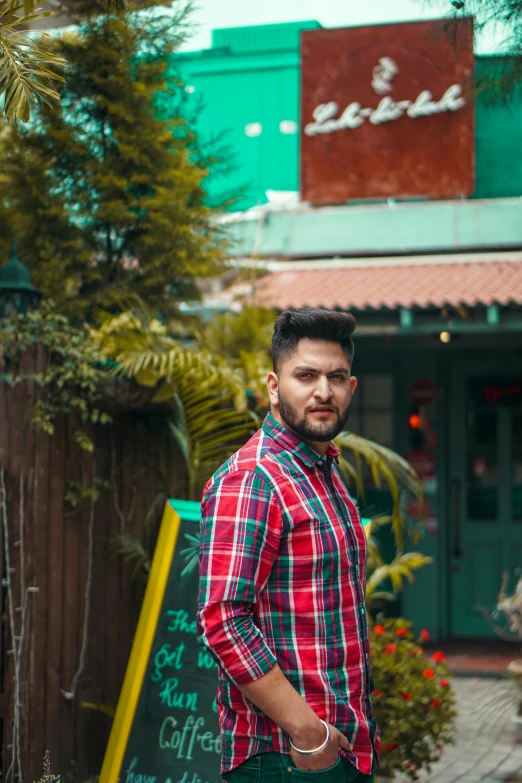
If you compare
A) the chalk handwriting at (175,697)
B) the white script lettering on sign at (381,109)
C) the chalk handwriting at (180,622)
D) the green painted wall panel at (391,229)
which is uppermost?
the white script lettering on sign at (381,109)

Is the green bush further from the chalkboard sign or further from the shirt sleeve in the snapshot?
the shirt sleeve

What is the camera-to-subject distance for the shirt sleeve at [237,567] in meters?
2.19

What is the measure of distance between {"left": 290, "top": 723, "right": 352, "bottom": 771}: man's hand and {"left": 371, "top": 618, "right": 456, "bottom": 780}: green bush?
7.61 ft

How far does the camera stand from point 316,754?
86.6 inches

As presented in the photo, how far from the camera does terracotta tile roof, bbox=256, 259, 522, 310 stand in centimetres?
816

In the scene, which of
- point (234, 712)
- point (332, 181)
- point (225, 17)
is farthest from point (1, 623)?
point (332, 181)

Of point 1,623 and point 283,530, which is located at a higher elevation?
point 283,530

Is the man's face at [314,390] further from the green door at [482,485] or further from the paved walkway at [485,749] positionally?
the green door at [482,485]

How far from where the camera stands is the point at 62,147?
16.2 feet

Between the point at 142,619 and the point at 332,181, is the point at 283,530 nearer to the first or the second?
the point at 142,619

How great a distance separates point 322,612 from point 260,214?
8655mm

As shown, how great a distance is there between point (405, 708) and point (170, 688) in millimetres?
1178

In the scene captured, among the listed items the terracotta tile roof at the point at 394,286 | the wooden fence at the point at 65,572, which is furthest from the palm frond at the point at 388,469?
the terracotta tile roof at the point at 394,286

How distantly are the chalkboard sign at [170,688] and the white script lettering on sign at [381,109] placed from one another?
7.01 meters
